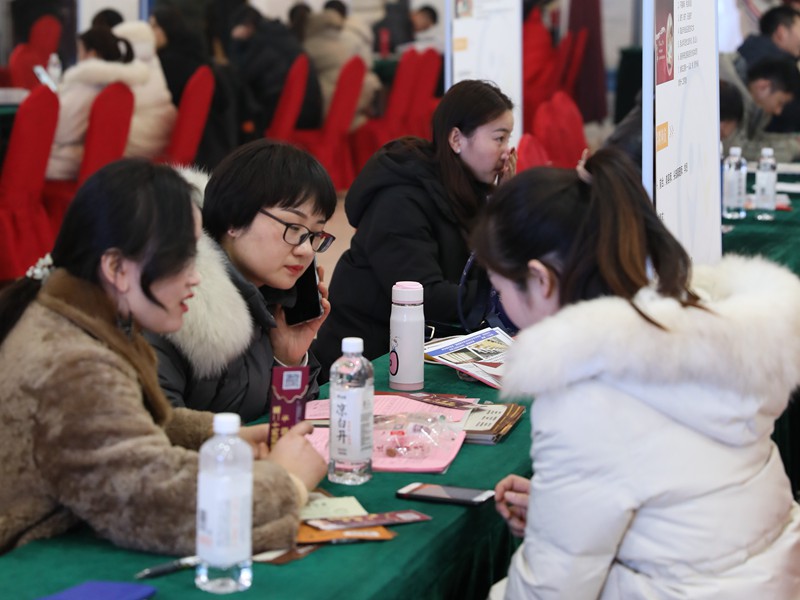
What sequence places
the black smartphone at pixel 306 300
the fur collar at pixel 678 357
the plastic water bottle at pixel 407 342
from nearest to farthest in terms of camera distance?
the fur collar at pixel 678 357, the plastic water bottle at pixel 407 342, the black smartphone at pixel 306 300

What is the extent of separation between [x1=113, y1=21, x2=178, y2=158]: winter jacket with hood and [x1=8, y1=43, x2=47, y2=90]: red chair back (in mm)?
1210

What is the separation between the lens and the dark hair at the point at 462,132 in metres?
3.23

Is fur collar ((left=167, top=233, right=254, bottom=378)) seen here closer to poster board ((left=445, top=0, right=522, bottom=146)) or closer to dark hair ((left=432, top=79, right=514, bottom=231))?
dark hair ((left=432, top=79, right=514, bottom=231))

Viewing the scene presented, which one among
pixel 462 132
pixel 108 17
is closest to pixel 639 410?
pixel 462 132

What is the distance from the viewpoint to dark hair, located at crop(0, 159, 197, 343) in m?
1.58

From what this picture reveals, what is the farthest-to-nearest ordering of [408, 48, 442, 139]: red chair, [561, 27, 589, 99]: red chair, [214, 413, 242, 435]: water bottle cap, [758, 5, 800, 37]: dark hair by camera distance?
1. [561, 27, 589, 99]: red chair
2. [408, 48, 442, 139]: red chair
3. [758, 5, 800, 37]: dark hair
4. [214, 413, 242, 435]: water bottle cap

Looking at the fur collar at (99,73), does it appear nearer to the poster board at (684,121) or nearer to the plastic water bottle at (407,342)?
the poster board at (684,121)

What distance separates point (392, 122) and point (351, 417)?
22.9ft

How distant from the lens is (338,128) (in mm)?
8000

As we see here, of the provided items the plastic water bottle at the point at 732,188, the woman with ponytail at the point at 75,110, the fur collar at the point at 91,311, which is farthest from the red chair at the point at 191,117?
the fur collar at the point at 91,311

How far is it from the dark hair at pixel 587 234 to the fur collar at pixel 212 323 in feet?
1.74

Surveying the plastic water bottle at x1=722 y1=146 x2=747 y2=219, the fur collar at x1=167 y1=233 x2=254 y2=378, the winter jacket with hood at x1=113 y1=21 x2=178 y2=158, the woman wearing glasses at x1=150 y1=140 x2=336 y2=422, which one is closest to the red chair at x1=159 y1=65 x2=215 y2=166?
the winter jacket with hood at x1=113 y1=21 x2=178 y2=158

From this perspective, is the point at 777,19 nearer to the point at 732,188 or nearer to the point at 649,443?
the point at 732,188

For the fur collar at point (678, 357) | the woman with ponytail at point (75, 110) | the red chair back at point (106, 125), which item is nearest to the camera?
Answer: the fur collar at point (678, 357)
